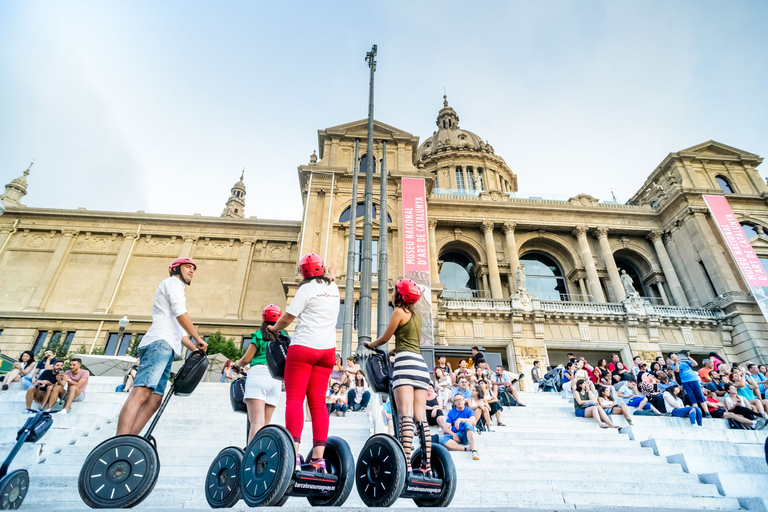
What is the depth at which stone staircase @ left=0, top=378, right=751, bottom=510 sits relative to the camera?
5.34m

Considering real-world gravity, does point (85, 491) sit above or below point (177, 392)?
below

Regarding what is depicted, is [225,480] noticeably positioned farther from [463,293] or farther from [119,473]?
[463,293]

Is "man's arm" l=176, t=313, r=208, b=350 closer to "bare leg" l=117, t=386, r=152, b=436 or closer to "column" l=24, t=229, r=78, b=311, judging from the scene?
"bare leg" l=117, t=386, r=152, b=436

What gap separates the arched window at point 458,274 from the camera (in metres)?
29.6

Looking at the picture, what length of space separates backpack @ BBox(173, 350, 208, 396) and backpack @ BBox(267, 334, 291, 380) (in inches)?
33.6

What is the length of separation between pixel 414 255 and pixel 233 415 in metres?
14.8

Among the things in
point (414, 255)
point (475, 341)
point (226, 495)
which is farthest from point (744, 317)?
point (226, 495)

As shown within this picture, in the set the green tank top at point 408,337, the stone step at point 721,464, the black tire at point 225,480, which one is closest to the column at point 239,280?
the black tire at point 225,480

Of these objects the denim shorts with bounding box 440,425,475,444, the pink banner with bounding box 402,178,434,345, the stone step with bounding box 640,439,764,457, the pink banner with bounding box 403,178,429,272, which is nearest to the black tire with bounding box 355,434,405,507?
the denim shorts with bounding box 440,425,475,444

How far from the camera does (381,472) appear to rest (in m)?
3.41

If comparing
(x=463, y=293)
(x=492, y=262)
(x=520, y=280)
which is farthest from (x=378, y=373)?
(x=463, y=293)

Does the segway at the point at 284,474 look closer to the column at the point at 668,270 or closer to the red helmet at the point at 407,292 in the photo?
the red helmet at the point at 407,292

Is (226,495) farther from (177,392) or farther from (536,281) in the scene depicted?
(536,281)

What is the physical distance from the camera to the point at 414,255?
2230 cm
